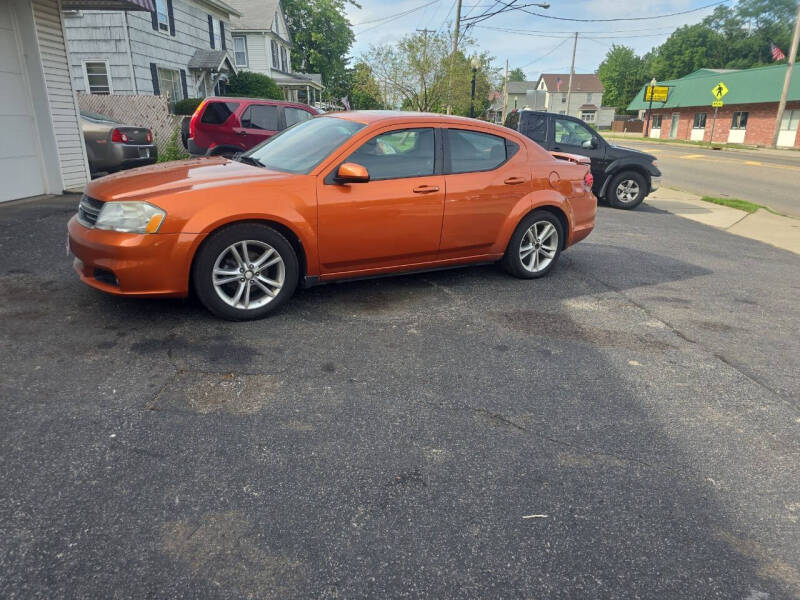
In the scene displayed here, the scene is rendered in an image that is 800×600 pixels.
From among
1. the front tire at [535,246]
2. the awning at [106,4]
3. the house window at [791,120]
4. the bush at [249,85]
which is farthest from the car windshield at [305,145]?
the house window at [791,120]

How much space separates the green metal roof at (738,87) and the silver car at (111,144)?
42042 mm

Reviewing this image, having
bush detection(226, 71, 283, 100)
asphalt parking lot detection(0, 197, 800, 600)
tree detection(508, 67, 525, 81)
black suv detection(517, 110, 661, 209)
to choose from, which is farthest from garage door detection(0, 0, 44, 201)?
tree detection(508, 67, 525, 81)

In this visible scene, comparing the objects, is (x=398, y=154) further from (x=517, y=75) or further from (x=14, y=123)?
(x=517, y=75)

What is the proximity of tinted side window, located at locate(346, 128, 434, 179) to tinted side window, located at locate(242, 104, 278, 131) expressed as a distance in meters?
8.43

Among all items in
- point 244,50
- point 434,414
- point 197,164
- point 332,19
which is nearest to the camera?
point 434,414

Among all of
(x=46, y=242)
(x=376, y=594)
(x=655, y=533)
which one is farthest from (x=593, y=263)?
(x=46, y=242)

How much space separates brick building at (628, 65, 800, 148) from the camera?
40.7m

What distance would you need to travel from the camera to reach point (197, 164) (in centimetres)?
507

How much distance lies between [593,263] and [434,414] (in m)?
4.50

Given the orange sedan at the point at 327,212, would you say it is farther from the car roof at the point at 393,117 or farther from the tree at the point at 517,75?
the tree at the point at 517,75

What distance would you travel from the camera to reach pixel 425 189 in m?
5.11

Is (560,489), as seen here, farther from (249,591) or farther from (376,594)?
(249,591)

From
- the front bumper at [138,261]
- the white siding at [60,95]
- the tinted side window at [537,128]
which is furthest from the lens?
the tinted side window at [537,128]

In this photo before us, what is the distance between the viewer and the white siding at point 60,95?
9.87 m
